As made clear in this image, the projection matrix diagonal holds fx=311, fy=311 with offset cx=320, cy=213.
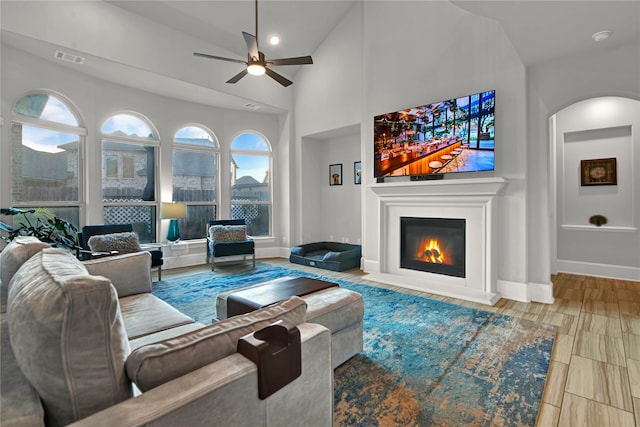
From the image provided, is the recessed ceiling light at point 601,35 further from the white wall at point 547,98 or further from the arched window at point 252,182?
the arched window at point 252,182

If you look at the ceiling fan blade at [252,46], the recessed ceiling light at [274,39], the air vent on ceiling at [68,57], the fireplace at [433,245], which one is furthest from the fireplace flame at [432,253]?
the air vent on ceiling at [68,57]

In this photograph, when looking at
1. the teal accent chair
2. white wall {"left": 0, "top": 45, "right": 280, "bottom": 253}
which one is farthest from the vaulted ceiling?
the teal accent chair

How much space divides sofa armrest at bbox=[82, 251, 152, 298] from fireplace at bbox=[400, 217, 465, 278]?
353cm

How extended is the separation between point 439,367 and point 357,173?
4.49 meters

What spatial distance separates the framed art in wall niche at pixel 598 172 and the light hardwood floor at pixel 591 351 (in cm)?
152

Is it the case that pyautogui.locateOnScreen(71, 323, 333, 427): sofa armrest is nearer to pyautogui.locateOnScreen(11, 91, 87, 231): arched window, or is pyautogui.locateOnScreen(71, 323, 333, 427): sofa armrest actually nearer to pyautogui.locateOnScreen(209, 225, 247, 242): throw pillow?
pyautogui.locateOnScreen(11, 91, 87, 231): arched window

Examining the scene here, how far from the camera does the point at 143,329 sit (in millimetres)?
1936

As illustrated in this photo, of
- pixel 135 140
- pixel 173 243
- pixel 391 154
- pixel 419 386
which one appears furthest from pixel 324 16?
pixel 419 386

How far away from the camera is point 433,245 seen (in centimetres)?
453

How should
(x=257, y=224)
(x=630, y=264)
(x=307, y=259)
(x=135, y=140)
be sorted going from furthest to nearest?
1. (x=257, y=224)
2. (x=307, y=259)
3. (x=135, y=140)
4. (x=630, y=264)

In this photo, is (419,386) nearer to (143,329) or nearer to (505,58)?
(143,329)

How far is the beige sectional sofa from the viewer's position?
0.83 metres

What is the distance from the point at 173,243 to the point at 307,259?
2443 mm

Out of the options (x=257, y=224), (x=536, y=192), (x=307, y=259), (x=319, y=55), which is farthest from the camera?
(x=257, y=224)
